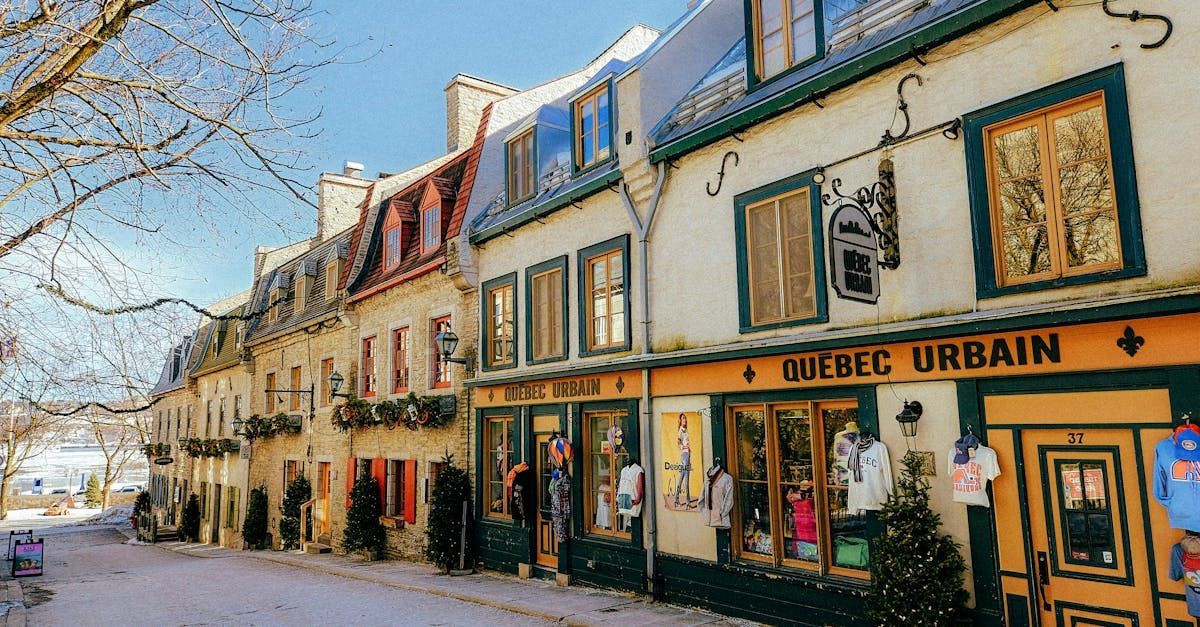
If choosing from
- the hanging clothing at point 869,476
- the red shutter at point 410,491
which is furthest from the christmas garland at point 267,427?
the hanging clothing at point 869,476

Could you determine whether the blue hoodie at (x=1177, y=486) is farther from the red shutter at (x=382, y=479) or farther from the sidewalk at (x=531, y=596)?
the red shutter at (x=382, y=479)

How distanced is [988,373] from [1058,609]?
2039 mm

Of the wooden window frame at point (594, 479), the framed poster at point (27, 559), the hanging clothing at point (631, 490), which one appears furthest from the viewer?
the framed poster at point (27, 559)

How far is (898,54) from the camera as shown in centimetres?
807

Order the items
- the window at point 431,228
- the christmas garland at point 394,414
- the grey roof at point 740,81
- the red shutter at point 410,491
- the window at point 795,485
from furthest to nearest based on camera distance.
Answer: the window at point 431,228 < the red shutter at point 410,491 < the christmas garland at point 394,414 < the window at point 795,485 < the grey roof at point 740,81

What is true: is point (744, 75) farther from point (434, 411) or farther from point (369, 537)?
point (369, 537)

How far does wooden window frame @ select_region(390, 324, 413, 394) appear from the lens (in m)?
18.2

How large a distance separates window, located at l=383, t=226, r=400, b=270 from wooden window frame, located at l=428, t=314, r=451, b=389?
8.59 ft

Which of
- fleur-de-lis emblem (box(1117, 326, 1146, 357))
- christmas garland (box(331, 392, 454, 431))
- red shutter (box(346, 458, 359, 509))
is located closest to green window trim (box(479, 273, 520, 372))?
christmas garland (box(331, 392, 454, 431))

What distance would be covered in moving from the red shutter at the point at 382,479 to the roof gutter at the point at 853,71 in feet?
36.5

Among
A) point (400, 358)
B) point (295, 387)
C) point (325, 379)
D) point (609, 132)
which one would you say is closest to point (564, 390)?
point (609, 132)

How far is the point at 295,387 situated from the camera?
24234 mm

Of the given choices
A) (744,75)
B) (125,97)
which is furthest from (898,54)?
(125,97)

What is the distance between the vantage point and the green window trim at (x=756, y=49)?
9414 millimetres
